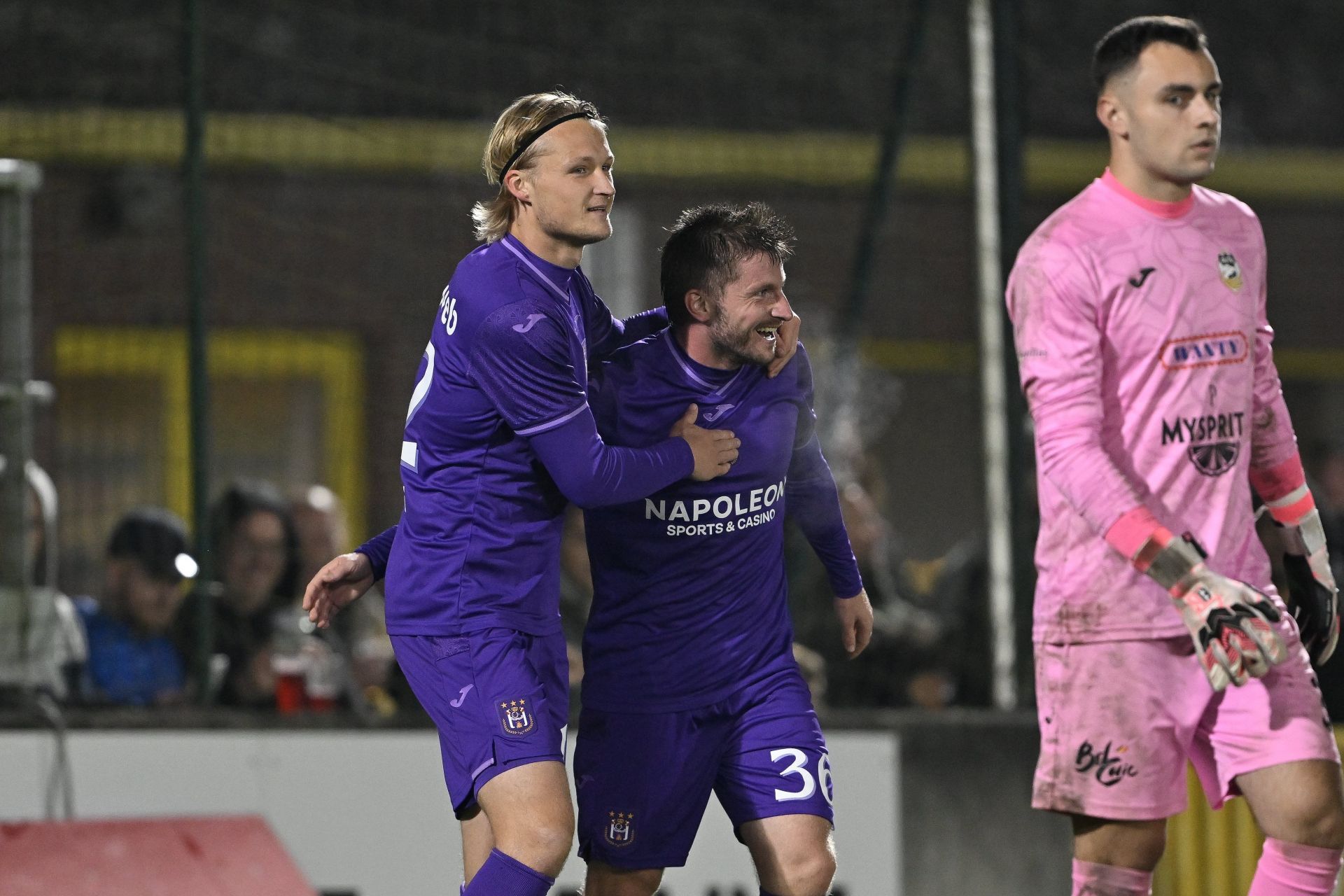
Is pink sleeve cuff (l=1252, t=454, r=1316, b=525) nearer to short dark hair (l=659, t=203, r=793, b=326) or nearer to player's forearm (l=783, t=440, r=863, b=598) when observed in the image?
player's forearm (l=783, t=440, r=863, b=598)

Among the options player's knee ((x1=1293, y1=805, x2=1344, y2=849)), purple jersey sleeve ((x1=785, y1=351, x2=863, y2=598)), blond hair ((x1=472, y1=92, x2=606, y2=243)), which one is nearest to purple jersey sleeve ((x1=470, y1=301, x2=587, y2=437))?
blond hair ((x1=472, y1=92, x2=606, y2=243))

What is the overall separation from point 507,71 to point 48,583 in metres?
2.66

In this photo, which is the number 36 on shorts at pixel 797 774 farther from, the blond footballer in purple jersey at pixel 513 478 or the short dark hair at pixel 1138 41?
the short dark hair at pixel 1138 41

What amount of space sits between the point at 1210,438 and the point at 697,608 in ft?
3.90

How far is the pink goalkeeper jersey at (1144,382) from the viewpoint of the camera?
4.25 metres

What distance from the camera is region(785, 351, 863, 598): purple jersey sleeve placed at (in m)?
4.61

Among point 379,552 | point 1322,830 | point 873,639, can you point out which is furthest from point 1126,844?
point 873,639

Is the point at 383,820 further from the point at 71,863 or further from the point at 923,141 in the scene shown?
the point at 923,141

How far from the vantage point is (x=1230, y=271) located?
4.34m

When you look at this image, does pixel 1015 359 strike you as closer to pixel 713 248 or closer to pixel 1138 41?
pixel 1138 41

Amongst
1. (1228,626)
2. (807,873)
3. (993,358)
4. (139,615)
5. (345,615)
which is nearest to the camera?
(1228,626)

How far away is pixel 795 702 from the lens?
439cm

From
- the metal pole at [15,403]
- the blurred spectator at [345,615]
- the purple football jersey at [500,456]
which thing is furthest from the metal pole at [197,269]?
the purple football jersey at [500,456]

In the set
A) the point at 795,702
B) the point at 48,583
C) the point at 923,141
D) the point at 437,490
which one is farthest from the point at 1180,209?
the point at 48,583
